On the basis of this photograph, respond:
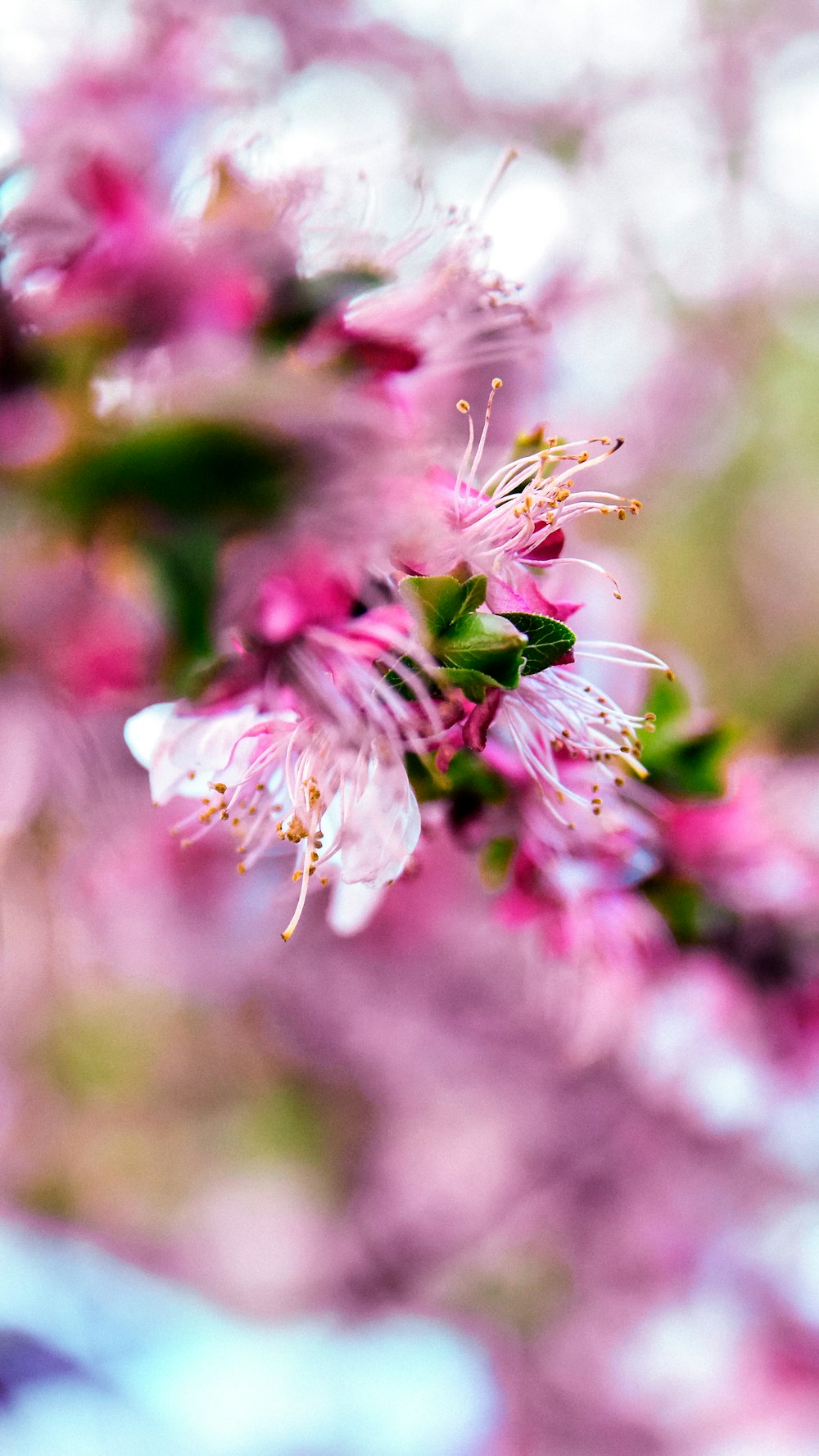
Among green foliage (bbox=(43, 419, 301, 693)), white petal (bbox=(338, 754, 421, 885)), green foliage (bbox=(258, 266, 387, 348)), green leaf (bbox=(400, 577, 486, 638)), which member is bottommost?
white petal (bbox=(338, 754, 421, 885))

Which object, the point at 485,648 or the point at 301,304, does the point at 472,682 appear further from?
the point at 301,304

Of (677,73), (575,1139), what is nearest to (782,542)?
(677,73)

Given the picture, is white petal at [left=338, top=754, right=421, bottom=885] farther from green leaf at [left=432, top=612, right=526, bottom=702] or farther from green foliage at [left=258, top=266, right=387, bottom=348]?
green foliage at [left=258, top=266, right=387, bottom=348]

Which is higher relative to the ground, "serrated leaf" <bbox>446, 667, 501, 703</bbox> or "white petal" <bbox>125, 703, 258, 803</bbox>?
"serrated leaf" <bbox>446, 667, 501, 703</bbox>

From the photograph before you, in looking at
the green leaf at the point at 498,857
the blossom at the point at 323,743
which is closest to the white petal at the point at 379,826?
the blossom at the point at 323,743

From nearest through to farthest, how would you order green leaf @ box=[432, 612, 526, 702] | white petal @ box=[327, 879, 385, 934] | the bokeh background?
1. green leaf @ box=[432, 612, 526, 702]
2. white petal @ box=[327, 879, 385, 934]
3. the bokeh background

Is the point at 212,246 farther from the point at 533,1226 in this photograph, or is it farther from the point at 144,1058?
the point at 144,1058

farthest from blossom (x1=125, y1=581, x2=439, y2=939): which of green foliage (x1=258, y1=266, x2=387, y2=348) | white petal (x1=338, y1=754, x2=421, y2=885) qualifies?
green foliage (x1=258, y1=266, x2=387, y2=348)
